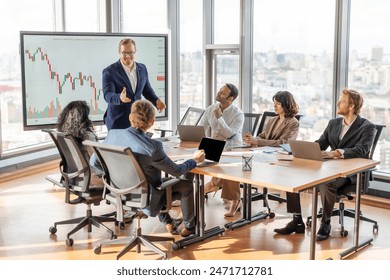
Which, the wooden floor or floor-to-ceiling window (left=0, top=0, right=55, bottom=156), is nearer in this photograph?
the wooden floor

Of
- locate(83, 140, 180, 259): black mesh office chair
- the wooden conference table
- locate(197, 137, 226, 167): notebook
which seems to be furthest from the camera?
locate(197, 137, 226, 167): notebook

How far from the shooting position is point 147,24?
355 inches

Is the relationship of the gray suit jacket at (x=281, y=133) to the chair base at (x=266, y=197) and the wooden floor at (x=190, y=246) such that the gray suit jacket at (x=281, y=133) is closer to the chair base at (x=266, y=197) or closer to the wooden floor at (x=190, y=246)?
the chair base at (x=266, y=197)

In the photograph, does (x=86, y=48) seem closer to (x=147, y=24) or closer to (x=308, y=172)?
(x=147, y=24)

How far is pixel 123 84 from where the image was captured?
612 centimetres

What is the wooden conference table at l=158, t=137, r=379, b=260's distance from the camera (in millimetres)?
4188

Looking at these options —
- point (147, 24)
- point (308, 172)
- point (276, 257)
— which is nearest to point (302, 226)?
point (276, 257)

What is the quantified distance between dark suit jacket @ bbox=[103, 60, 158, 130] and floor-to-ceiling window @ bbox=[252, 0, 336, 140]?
2014mm

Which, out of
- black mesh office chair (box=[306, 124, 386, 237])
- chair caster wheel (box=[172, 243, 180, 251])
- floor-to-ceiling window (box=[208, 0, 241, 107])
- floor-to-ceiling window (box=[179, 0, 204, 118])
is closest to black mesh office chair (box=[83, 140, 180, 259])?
chair caster wheel (box=[172, 243, 180, 251])

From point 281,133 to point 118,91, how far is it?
179 cm

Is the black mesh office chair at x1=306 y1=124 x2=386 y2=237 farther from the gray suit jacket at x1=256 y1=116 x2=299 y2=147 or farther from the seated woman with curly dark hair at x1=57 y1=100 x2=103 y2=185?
the seated woman with curly dark hair at x1=57 y1=100 x2=103 y2=185

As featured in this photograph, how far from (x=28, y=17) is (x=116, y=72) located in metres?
2.96

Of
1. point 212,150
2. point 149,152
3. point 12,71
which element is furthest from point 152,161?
point 12,71
